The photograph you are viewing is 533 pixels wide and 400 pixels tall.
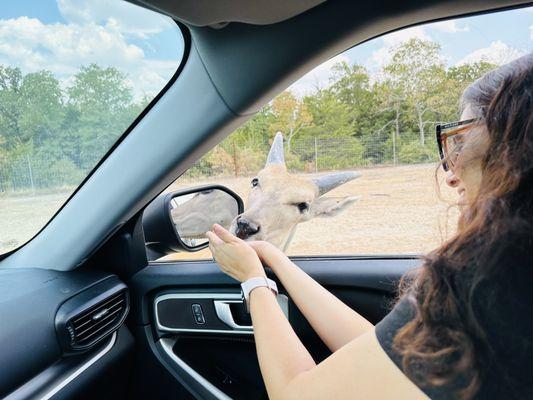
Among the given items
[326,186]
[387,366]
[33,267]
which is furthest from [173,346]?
[387,366]

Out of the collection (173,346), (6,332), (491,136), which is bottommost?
(173,346)

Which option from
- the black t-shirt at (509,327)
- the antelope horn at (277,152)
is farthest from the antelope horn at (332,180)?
the black t-shirt at (509,327)

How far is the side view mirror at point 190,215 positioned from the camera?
2320mm

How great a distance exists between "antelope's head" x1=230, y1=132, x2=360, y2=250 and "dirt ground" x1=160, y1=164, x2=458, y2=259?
5cm

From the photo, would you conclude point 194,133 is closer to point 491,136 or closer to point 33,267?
point 33,267

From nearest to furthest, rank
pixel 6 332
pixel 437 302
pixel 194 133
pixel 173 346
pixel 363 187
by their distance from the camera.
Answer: pixel 437 302
pixel 6 332
pixel 194 133
pixel 363 187
pixel 173 346

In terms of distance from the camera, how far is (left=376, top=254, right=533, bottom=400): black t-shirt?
70 cm

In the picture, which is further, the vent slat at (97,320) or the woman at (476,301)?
the vent slat at (97,320)

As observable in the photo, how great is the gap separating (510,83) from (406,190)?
1250 millimetres

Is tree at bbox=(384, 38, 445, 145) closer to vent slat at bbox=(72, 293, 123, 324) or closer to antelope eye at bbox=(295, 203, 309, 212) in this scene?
antelope eye at bbox=(295, 203, 309, 212)

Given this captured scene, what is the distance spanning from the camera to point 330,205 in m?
2.27

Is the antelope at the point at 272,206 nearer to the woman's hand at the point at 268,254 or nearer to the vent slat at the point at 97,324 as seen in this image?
the woman's hand at the point at 268,254

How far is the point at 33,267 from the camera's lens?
211 centimetres

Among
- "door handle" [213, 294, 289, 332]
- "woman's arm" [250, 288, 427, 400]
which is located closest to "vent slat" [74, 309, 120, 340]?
"door handle" [213, 294, 289, 332]
